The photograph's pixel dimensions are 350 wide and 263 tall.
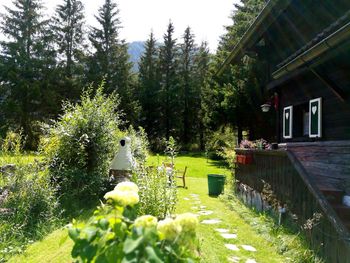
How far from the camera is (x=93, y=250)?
4.75 feet

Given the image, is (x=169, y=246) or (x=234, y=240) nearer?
(x=169, y=246)

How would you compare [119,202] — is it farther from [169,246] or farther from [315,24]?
[315,24]

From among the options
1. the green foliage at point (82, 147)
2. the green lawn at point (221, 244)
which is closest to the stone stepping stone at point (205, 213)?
the green lawn at point (221, 244)

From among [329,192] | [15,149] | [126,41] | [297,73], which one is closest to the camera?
[329,192]

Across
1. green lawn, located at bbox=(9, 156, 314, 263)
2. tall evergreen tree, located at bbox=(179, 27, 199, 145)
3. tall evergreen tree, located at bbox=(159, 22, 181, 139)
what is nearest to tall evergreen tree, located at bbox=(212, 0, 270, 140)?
tall evergreen tree, located at bbox=(159, 22, 181, 139)

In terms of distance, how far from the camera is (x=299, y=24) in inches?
349

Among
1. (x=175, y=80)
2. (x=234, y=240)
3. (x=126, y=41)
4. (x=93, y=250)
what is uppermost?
(x=126, y=41)

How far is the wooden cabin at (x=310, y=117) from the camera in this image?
4.59m

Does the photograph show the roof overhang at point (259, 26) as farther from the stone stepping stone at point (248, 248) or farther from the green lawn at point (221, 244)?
the stone stepping stone at point (248, 248)

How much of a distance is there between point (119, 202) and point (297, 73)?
23.2 feet

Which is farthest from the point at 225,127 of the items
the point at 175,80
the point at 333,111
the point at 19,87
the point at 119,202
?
the point at 119,202

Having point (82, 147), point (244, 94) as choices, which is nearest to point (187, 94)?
point (244, 94)

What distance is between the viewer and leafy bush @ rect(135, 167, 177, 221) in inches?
189

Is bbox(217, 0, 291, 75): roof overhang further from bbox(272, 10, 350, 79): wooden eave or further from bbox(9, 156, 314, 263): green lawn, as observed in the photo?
bbox(9, 156, 314, 263): green lawn
